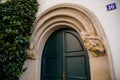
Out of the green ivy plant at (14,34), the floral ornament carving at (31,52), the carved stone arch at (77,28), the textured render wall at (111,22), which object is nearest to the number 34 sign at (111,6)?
the textured render wall at (111,22)

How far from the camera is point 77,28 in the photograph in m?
4.20

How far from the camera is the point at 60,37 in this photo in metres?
4.75

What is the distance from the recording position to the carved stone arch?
3.59 m

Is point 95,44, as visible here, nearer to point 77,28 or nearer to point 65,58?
point 77,28

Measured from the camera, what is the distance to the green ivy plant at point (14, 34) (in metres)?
4.24

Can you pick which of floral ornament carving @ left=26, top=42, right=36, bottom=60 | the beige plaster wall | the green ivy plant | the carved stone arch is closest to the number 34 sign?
the carved stone arch

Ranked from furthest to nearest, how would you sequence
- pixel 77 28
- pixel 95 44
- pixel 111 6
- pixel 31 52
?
1. pixel 31 52
2. pixel 77 28
3. pixel 111 6
4. pixel 95 44

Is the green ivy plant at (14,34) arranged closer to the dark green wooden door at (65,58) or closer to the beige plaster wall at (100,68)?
the dark green wooden door at (65,58)

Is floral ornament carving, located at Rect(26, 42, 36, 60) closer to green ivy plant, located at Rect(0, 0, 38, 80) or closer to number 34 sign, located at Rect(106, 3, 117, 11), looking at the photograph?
green ivy plant, located at Rect(0, 0, 38, 80)

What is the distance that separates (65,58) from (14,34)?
1.51m

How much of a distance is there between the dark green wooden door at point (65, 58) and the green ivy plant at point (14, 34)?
0.69 metres

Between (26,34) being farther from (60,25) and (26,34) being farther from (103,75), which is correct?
(103,75)

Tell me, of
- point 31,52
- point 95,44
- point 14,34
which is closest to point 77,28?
point 95,44

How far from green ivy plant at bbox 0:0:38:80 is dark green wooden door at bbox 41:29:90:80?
2.28 feet
